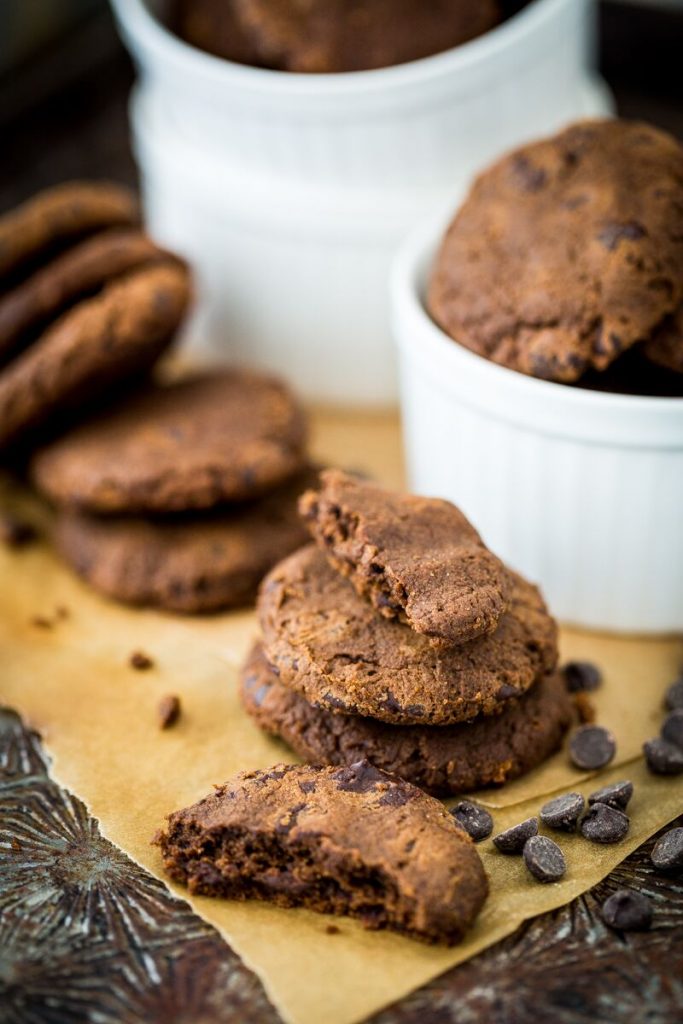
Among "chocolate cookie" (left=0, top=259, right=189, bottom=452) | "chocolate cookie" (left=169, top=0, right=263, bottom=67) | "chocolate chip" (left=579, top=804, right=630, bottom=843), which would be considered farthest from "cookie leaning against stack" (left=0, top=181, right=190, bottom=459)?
"chocolate chip" (left=579, top=804, right=630, bottom=843)

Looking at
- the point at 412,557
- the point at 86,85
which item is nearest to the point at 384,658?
the point at 412,557

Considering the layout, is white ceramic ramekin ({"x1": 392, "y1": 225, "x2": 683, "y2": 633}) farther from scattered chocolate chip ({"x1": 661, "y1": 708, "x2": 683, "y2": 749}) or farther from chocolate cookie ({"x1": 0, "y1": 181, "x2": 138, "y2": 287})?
chocolate cookie ({"x1": 0, "y1": 181, "x2": 138, "y2": 287})

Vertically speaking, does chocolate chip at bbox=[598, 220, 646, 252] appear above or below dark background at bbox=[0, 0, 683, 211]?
above

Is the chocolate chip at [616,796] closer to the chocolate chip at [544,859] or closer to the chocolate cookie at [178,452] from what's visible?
the chocolate chip at [544,859]

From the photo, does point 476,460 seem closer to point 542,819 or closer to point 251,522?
point 251,522

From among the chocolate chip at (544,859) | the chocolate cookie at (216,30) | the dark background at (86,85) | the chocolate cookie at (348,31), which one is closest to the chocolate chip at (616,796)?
the chocolate chip at (544,859)

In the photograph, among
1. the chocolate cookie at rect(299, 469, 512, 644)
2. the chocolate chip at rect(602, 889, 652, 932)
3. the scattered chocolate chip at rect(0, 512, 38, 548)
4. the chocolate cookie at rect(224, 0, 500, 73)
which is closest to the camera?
the chocolate chip at rect(602, 889, 652, 932)

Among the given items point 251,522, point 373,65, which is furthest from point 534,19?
point 251,522
